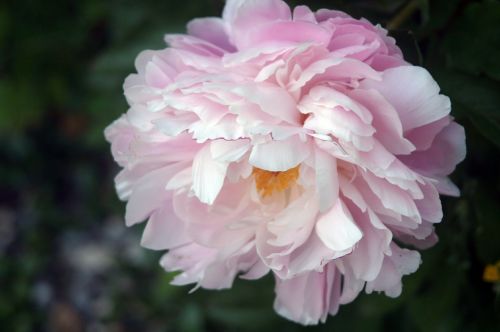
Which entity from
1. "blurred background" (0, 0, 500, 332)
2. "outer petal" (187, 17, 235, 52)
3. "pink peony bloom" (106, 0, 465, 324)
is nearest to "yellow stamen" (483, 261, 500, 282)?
"blurred background" (0, 0, 500, 332)

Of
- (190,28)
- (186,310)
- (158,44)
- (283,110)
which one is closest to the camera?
(283,110)

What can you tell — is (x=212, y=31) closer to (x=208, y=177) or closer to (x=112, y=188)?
(x=208, y=177)

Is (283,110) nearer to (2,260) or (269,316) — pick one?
(269,316)

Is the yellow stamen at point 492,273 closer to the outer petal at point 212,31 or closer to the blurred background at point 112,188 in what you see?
the blurred background at point 112,188

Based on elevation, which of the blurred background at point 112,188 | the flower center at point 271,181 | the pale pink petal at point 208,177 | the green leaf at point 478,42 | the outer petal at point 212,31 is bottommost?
the blurred background at point 112,188

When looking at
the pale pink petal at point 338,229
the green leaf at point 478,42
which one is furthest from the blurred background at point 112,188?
the pale pink petal at point 338,229

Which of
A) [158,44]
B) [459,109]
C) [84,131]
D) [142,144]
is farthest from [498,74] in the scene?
[84,131]

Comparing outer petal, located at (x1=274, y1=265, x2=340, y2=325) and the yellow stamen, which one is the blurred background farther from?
outer petal, located at (x1=274, y1=265, x2=340, y2=325)
